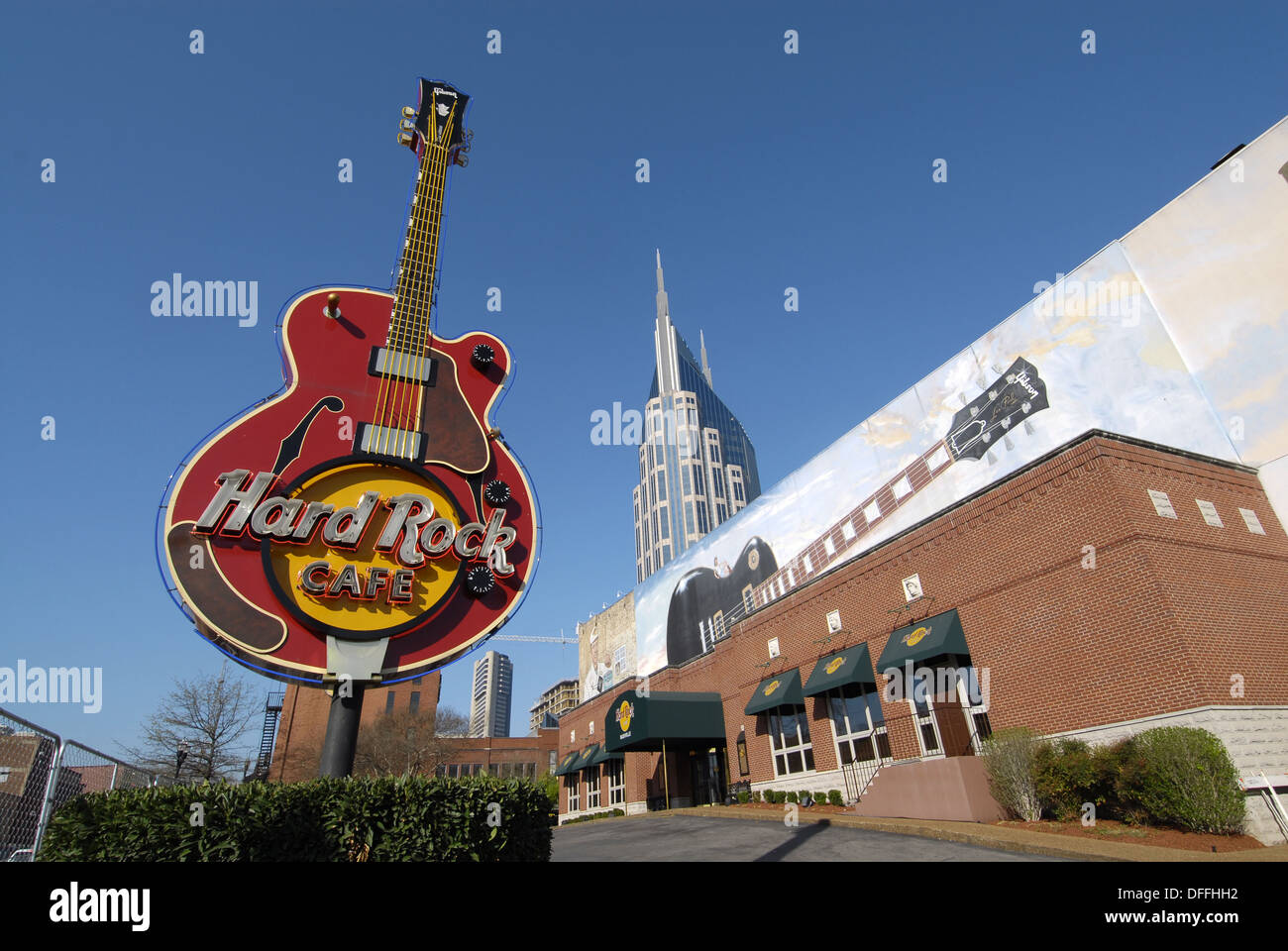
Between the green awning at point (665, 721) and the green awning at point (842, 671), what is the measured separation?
7018mm

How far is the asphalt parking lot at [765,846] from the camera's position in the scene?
11289 mm

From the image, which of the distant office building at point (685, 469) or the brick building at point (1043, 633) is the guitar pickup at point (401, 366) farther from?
the distant office building at point (685, 469)

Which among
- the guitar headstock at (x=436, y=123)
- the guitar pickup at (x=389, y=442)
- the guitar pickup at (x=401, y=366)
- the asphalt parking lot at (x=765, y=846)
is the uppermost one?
the guitar headstock at (x=436, y=123)

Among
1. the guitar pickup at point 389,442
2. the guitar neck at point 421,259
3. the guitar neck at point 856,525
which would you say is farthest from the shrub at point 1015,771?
the guitar neck at point 421,259

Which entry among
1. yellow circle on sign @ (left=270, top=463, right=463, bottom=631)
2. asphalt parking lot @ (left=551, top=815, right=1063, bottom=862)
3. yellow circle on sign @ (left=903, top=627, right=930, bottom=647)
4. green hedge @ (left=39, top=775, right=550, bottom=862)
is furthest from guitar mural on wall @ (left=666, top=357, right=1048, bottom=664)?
green hedge @ (left=39, top=775, right=550, bottom=862)

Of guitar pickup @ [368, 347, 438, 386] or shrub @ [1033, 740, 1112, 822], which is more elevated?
guitar pickup @ [368, 347, 438, 386]

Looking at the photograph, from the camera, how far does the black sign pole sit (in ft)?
36.6

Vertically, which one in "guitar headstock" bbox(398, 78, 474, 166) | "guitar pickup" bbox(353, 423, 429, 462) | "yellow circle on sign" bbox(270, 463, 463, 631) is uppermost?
"guitar headstock" bbox(398, 78, 474, 166)

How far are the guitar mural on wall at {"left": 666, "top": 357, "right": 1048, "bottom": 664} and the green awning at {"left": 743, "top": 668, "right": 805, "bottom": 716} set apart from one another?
8.06m

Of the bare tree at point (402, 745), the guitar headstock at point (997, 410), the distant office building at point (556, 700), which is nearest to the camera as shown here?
the guitar headstock at point (997, 410)

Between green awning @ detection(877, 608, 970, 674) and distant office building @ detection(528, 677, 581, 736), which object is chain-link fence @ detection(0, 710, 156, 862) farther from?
distant office building @ detection(528, 677, 581, 736)
